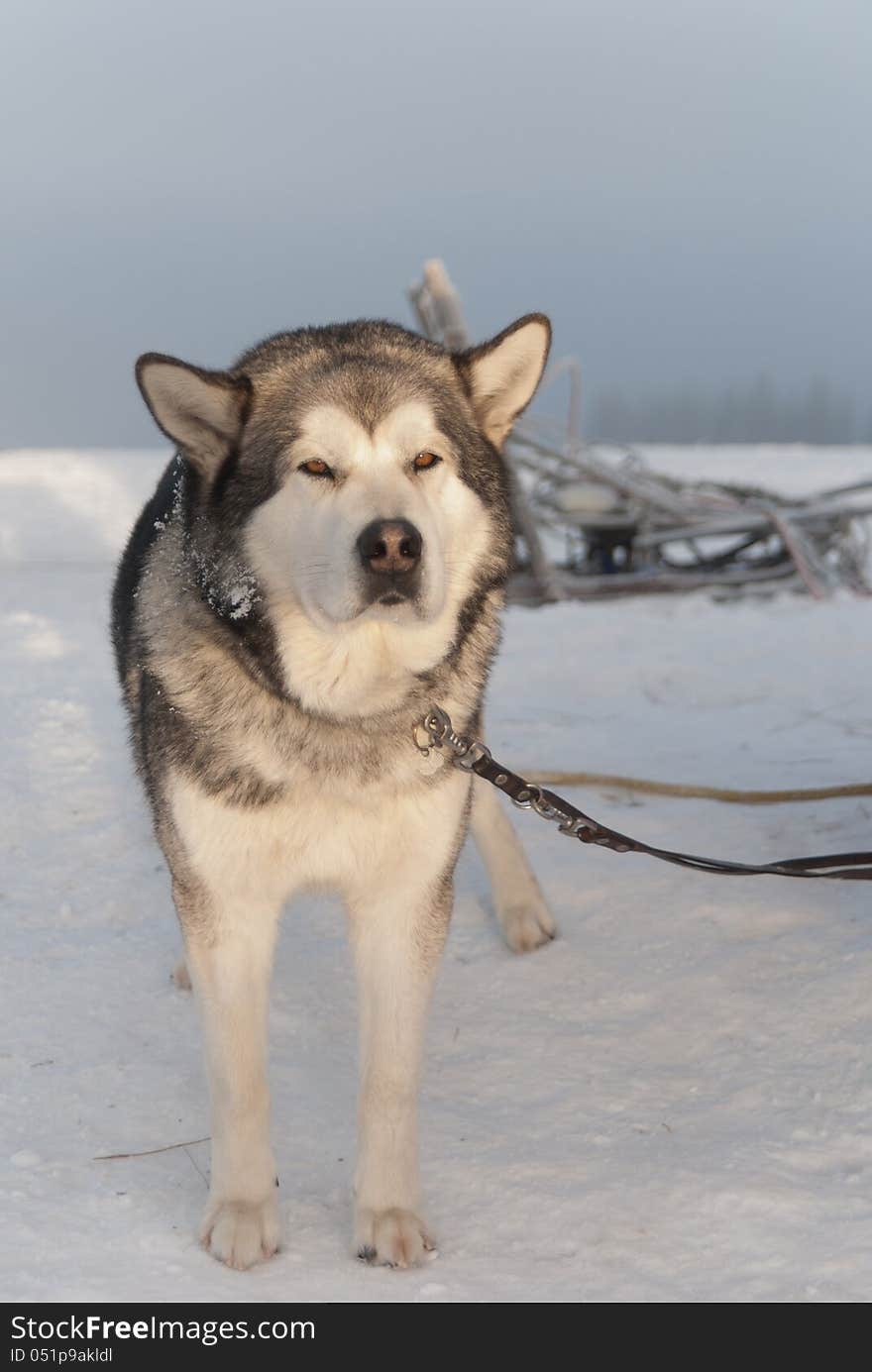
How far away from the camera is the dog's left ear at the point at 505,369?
267 cm

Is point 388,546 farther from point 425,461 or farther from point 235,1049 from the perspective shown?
point 235,1049

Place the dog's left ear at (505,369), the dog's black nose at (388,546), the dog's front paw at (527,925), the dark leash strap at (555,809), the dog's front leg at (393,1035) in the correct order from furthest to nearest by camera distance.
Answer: the dog's front paw at (527,925), the dog's left ear at (505,369), the dark leash strap at (555,809), the dog's front leg at (393,1035), the dog's black nose at (388,546)

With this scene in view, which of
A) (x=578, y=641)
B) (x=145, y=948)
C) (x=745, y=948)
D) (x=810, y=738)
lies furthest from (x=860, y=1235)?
(x=578, y=641)

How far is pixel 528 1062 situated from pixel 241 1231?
99 centimetres

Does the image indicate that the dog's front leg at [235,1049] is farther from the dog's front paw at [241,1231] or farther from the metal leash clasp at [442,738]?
the metal leash clasp at [442,738]

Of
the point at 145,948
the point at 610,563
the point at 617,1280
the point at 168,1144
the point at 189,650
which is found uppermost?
the point at 189,650

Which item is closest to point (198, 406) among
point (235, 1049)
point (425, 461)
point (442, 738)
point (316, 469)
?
point (316, 469)

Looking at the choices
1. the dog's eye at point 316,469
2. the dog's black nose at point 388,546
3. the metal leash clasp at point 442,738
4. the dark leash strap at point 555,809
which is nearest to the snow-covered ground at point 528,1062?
the dark leash strap at point 555,809

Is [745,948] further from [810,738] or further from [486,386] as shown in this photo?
[810,738]

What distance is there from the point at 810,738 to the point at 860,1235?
11.5 ft

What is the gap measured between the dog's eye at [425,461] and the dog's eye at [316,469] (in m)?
0.16

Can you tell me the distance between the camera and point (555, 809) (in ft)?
10.0

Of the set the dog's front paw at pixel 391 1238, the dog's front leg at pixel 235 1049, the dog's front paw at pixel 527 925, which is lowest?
the dog's front paw at pixel 527 925

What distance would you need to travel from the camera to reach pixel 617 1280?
2.31 meters
